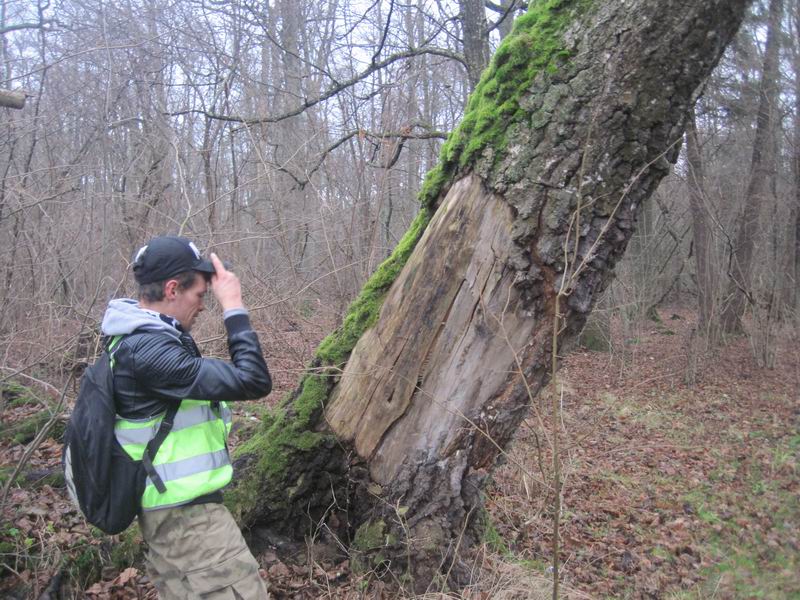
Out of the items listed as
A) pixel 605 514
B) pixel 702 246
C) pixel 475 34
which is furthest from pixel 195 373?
pixel 702 246

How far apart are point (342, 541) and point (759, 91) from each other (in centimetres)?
1056

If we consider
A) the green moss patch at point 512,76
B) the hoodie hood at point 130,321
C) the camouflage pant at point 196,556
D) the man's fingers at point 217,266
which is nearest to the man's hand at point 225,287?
the man's fingers at point 217,266

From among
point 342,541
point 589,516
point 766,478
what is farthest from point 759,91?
point 342,541

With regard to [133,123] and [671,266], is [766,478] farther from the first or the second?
[671,266]

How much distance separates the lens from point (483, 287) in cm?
277

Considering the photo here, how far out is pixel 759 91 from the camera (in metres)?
9.48

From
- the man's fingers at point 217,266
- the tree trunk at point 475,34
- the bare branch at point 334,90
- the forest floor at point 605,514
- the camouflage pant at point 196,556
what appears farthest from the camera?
the tree trunk at point 475,34

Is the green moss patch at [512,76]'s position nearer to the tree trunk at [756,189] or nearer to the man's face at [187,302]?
the man's face at [187,302]

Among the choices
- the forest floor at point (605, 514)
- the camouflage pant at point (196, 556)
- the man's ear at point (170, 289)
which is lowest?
the forest floor at point (605, 514)

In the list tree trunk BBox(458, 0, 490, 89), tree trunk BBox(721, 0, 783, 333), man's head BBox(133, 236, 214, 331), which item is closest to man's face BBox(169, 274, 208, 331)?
man's head BBox(133, 236, 214, 331)

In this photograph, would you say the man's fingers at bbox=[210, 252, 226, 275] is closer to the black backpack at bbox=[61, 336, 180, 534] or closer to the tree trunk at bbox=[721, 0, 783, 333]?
the black backpack at bbox=[61, 336, 180, 534]

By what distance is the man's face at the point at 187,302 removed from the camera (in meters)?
2.23

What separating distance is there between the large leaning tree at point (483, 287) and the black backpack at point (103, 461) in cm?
115

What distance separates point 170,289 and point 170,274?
0.06m
